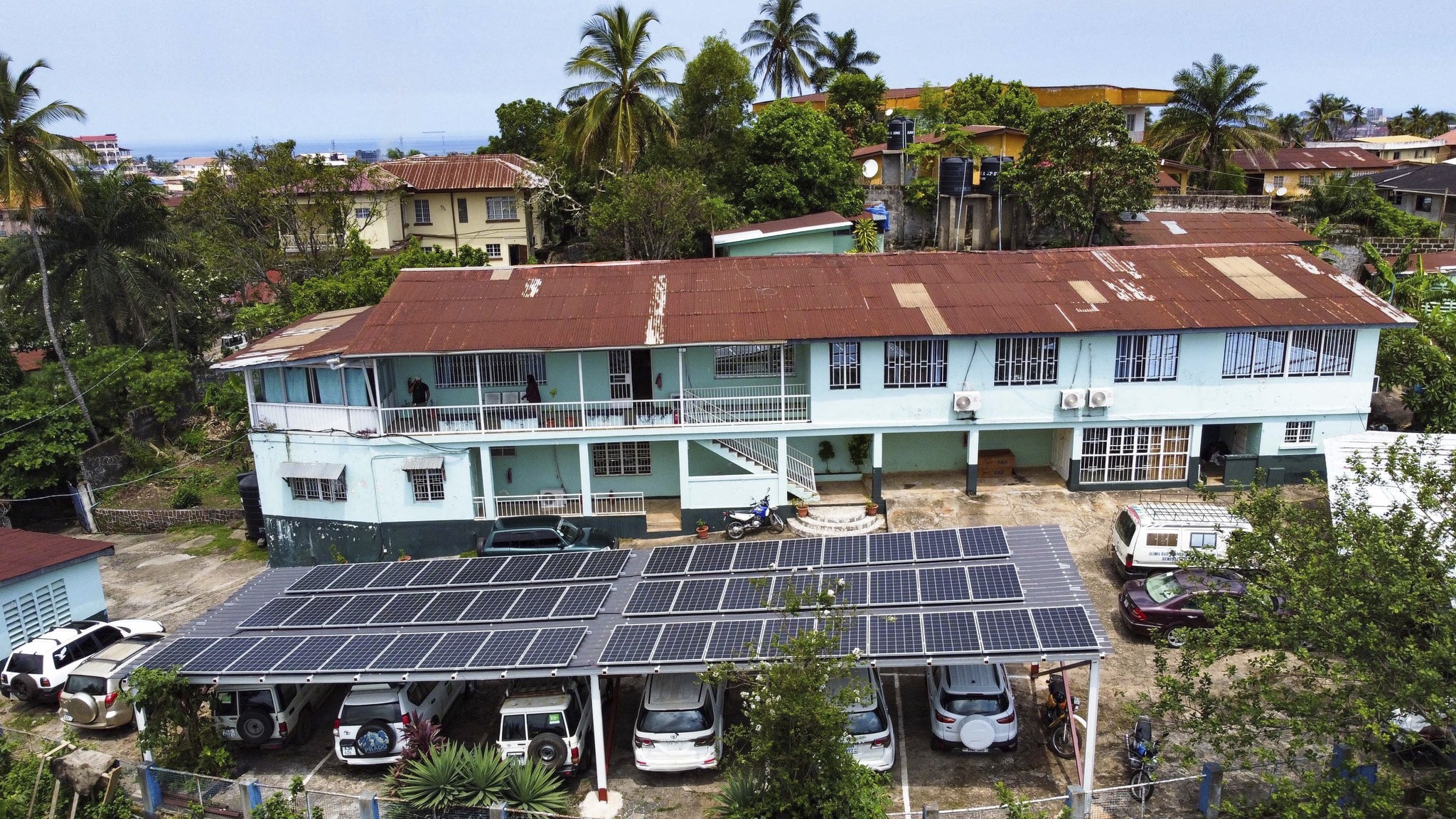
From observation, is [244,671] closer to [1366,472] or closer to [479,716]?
[479,716]

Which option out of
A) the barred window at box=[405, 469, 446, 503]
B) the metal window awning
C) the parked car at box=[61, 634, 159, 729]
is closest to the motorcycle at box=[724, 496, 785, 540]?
the barred window at box=[405, 469, 446, 503]

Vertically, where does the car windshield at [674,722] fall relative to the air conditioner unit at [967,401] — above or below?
below

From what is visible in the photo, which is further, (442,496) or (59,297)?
(59,297)

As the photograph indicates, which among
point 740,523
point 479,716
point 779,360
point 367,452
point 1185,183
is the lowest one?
point 479,716

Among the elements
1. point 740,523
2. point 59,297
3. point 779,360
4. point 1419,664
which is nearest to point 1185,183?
point 779,360

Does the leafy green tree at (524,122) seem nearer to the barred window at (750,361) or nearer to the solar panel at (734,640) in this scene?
the barred window at (750,361)

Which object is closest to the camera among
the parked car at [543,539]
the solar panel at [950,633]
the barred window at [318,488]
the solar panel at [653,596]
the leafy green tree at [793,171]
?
the solar panel at [950,633]

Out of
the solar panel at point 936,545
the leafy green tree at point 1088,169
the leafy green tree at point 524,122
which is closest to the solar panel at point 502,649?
the solar panel at point 936,545
